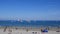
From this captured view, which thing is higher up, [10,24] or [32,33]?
[10,24]

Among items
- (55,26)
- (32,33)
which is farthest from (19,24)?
(55,26)

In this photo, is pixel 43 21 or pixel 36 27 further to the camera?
pixel 36 27

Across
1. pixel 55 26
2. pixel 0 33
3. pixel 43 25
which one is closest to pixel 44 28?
pixel 43 25

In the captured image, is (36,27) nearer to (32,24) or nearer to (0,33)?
(32,24)

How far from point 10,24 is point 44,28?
46cm

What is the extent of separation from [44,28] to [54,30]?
0.18 meters

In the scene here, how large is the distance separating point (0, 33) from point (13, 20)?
314 mm

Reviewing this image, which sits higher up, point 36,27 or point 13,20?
point 13,20

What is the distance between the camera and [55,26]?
54.5 inches

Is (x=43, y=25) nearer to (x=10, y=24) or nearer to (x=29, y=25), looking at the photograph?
(x=29, y=25)

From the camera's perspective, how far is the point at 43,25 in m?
1.36

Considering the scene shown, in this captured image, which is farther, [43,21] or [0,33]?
[0,33]

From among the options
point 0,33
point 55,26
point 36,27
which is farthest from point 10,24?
point 55,26

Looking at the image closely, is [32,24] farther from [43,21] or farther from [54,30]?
[54,30]
